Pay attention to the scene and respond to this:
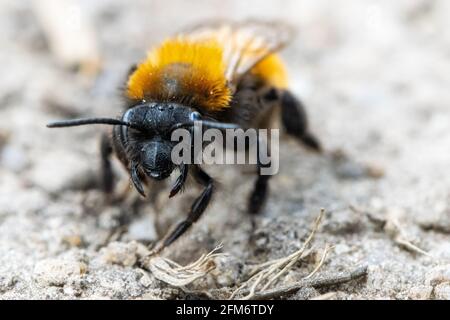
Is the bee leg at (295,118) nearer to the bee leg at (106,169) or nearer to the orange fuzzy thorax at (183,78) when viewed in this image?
the orange fuzzy thorax at (183,78)

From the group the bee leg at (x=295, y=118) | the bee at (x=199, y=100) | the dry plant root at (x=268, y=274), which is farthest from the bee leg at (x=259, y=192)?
the bee leg at (x=295, y=118)

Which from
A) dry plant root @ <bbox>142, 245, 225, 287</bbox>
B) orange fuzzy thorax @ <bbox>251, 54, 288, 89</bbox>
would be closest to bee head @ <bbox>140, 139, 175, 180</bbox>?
dry plant root @ <bbox>142, 245, 225, 287</bbox>

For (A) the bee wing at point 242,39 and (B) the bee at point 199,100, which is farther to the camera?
(A) the bee wing at point 242,39

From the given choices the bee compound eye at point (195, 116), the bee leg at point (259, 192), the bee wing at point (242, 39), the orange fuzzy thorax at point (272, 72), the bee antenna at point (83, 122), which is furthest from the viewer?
the orange fuzzy thorax at point (272, 72)

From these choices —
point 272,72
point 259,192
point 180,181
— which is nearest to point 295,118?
point 272,72

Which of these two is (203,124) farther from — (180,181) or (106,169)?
(106,169)

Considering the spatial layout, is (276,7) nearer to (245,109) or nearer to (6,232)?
(245,109)

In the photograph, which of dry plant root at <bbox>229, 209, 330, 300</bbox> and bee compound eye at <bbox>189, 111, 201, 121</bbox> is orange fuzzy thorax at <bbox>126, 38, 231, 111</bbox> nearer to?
bee compound eye at <bbox>189, 111, 201, 121</bbox>
